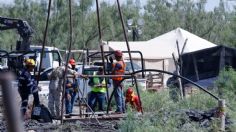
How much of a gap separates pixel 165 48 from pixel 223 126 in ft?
101

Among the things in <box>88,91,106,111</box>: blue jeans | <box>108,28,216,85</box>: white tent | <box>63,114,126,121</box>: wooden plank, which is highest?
<box>108,28,216,85</box>: white tent

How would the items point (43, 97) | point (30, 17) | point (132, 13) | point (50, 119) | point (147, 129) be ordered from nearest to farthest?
point (147, 129) → point (50, 119) → point (43, 97) → point (30, 17) → point (132, 13)

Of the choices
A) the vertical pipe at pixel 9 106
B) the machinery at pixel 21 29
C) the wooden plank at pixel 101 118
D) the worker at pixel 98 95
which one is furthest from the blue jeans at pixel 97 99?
the vertical pipe at pixel 9 106

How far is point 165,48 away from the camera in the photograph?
4041 centimetres

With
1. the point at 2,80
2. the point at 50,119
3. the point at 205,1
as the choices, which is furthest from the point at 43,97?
the point at 205,1

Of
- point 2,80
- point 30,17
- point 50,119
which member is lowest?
point 50,119

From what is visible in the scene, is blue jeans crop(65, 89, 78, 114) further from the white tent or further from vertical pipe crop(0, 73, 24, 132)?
the white tent

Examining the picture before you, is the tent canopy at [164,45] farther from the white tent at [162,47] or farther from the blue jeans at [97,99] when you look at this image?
the blue jeans at [97,99]

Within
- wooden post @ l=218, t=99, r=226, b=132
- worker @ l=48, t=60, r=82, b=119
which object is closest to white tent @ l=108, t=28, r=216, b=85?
worker @ l=48, t=60, r=82, b=119

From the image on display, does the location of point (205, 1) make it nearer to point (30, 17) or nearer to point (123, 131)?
point (30, 17)

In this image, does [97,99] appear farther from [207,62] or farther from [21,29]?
[21,29]

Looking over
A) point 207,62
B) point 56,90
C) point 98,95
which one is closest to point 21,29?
point 207,62

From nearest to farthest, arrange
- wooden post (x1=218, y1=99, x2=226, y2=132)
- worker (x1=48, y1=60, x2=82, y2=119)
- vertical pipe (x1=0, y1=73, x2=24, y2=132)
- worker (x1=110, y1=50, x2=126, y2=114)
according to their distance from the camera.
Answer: vertical pipe (x1=0, y1=73, x2=24, y2=132) < wooden post (x1=218, y1=99, x2=226, y2=132) < worker (x1=48, y1=60, x2=82, y2=119) < worker (x1=110, y1=50, x2=126, y2=114)

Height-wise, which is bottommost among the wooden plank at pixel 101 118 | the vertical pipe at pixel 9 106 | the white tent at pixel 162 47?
the wooden plank at pixel 101 118
